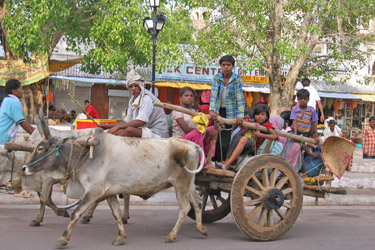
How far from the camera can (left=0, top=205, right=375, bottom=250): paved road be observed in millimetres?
5371

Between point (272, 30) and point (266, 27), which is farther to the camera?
point (272, 30)

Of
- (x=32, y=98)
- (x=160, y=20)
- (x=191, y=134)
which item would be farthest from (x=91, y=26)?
(x=191, y=134)

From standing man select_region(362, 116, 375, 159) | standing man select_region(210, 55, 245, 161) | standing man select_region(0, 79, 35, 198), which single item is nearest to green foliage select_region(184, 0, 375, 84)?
standing man select_region(362, 116, 375, 159)

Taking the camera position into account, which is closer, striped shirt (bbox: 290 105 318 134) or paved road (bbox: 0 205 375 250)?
paved road (bbox: 0 205 375 250)

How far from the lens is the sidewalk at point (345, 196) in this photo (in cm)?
811

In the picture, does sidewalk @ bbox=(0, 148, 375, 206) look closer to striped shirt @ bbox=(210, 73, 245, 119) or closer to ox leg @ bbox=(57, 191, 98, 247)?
ox leg @ bbox=(57, 191, 98, 247)

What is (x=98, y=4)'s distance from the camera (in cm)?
1595

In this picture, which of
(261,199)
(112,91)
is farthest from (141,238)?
(112,91)

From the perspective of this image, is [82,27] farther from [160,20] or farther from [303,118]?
[303,118]

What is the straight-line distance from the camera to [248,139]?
6000mm

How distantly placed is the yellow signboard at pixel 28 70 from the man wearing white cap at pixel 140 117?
9855mm

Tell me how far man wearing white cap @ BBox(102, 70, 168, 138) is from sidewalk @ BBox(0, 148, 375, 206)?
6.74 ft

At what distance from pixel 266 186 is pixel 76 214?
225cm

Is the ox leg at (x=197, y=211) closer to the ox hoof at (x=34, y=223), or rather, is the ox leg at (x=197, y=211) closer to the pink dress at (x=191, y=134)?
the pink dress at (x=191, y=134)
